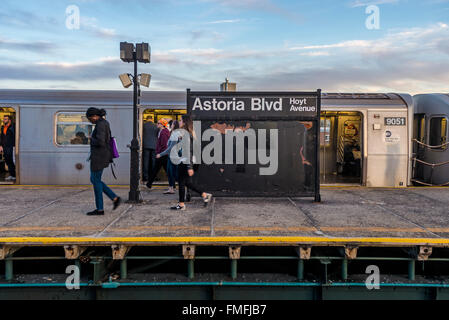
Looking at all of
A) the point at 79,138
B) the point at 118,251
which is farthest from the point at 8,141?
the point at 118,251

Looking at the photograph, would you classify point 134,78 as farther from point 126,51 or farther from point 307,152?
point 307,152

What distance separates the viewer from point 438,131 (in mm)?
10375

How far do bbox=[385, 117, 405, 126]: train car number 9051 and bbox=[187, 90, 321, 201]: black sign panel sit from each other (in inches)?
145

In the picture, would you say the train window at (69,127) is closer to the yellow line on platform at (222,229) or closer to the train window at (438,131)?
the yellow line on platform at (222,229)

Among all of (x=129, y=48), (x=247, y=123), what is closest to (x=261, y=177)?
(x=247, y=123)

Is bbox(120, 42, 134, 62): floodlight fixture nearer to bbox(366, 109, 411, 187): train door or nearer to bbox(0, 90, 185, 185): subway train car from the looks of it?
bbox(0, 90, 185, 185): subway train car

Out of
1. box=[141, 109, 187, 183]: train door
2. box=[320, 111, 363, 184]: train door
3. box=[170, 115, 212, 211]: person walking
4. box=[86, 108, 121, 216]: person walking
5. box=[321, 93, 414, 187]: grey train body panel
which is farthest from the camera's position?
box=[320, 111, 363, 184]: train door

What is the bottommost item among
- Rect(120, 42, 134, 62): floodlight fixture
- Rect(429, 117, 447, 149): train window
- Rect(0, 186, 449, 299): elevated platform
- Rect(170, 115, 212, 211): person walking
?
Rect(0, 186, 449, 299): elevated platform

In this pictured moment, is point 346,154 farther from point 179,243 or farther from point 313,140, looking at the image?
point 179,243

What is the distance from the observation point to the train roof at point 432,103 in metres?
10.2

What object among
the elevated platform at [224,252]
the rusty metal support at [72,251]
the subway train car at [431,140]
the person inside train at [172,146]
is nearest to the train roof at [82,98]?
the person inside train at [172,146]

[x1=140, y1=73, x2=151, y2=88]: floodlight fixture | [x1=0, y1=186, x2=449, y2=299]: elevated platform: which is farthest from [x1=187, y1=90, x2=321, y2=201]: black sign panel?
[x1=0, y1=186, x2=449, y2=299]: elevated platform

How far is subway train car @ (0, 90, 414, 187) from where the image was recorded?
9.54 metres

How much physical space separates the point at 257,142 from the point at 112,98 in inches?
186
